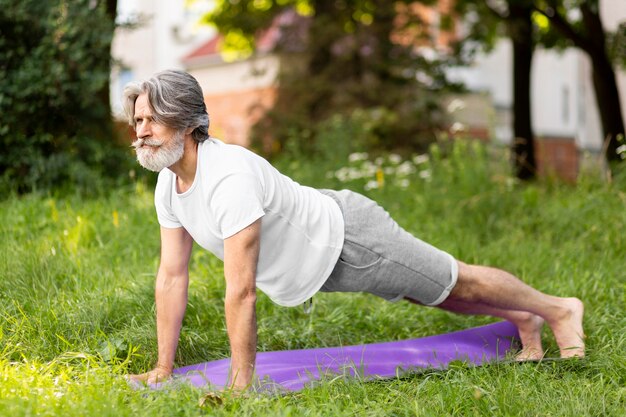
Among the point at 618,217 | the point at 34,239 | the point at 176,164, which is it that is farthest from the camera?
the point at 618,217

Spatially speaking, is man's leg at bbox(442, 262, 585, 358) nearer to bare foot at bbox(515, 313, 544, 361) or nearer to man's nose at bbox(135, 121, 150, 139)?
bare foot at bbox(515, 313, 544, 361)

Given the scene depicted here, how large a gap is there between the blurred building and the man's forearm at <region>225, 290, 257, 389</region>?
12.7m

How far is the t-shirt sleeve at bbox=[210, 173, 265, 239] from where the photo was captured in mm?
3590

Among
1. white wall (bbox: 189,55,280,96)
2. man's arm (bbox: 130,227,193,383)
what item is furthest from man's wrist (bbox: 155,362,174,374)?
white wall (bbox: 189,55,280,96)

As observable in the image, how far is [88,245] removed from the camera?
590 cm

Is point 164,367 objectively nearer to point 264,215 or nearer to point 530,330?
point 264,215

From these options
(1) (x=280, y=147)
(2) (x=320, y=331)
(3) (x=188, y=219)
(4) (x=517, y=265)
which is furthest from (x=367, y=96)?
(3) (x=188, y=219)

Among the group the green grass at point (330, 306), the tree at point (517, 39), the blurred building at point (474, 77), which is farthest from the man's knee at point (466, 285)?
the blurred building at point (474, 77)

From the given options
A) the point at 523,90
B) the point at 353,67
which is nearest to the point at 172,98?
the point at 353,67

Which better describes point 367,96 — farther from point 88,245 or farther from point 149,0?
point 149,0

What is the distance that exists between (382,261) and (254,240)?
75 centimetres

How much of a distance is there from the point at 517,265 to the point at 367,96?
7.98 metres

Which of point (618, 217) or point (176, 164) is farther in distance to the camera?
point (618, 217)

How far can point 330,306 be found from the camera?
17.5ft
